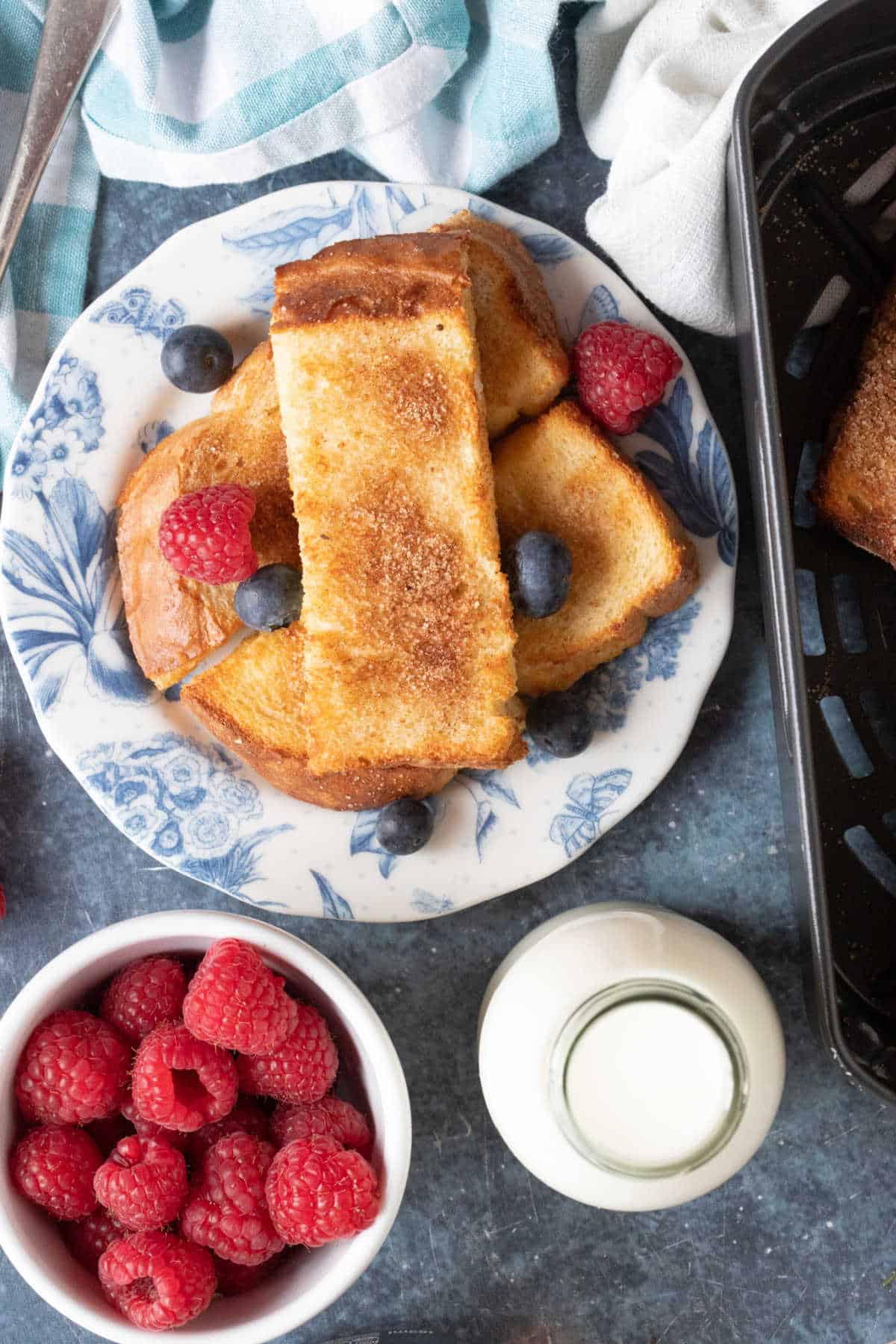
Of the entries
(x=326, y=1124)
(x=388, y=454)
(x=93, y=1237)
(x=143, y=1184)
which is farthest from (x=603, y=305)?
(x=93, y=1237)

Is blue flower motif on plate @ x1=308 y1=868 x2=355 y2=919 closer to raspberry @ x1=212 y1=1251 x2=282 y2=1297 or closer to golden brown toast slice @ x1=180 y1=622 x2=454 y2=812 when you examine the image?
golden brown toast slice @ x1=180 y1=622 x2=454 y2=812

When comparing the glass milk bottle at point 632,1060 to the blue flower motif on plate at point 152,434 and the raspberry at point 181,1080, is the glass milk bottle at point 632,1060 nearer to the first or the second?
the raspberry at point 181,1080

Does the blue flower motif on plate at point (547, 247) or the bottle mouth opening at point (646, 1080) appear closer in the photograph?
the bottle mouth opening at point (646, 1080)

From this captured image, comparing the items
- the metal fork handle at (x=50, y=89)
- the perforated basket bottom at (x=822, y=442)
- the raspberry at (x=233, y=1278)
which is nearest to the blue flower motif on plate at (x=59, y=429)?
the metal fork handle at (x=50, y=89)

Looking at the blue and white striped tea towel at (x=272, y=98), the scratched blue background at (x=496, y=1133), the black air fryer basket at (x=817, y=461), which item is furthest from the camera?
the scratched blue background at (x=496, y=1133)

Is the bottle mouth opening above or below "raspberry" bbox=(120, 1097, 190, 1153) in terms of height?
above

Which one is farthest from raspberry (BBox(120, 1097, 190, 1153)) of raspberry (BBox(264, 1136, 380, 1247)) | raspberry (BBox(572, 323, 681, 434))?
raspberry (BBox(572, 323, 681, 434))

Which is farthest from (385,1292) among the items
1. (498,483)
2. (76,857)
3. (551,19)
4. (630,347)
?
(551,19)
